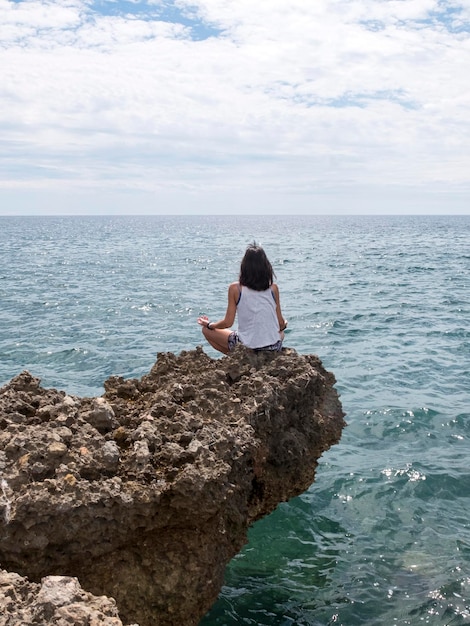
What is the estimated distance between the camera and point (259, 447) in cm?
566

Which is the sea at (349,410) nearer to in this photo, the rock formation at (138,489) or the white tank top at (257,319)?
the rock formation at (138,489)

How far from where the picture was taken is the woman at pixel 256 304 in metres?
7.65

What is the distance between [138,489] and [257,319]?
11.4ft

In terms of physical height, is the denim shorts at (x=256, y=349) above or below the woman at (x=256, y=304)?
below

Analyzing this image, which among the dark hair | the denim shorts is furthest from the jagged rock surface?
the dark hair

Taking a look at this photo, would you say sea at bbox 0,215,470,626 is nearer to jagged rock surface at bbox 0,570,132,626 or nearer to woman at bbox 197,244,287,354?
woman at bbox 197,244,287,354

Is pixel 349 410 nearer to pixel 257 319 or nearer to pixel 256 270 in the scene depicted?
pixel 257 319

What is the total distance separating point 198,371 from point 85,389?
6.73m

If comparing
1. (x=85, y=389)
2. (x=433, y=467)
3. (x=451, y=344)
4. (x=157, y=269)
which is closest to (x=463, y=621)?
(x=433, y=467)

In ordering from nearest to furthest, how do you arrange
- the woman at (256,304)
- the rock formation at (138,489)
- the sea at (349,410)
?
the rock formation at (138,489) → the sea at (349,410) → the woman at (256,304)

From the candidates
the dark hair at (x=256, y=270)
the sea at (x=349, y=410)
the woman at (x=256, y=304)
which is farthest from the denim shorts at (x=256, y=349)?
the sea at (x=349, y=410)

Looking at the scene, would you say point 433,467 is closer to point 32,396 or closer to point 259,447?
point 259,447

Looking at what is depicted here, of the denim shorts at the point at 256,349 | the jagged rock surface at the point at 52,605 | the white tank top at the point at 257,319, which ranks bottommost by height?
the jagged rock surface at the point at 52,605

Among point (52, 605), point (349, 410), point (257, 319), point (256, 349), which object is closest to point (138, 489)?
point (52, 605)
